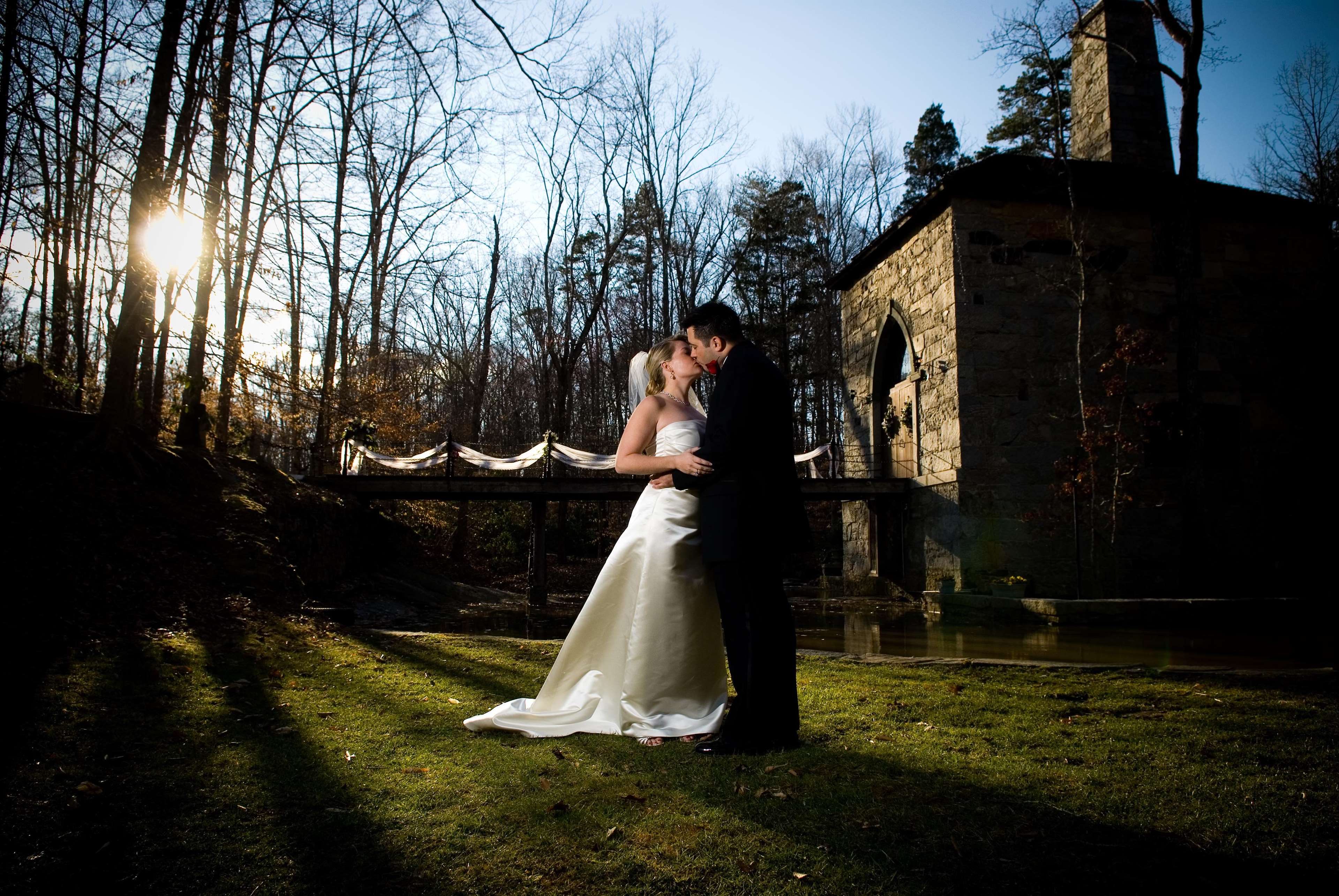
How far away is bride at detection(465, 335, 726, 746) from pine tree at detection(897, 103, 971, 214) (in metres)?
28.5

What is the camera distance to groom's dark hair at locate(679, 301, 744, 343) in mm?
3736

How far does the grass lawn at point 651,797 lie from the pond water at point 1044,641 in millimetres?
2738

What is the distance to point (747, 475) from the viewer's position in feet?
11.5

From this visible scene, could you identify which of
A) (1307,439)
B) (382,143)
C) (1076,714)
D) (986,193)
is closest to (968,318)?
(986,193)

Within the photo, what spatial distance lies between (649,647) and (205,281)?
1274cm

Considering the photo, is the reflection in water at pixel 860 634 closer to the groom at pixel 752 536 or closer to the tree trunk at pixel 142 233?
the groom at pixel 752 536

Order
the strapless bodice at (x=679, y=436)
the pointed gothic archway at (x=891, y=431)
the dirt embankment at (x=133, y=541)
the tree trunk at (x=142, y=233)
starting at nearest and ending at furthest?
the strapless bodice at (x=679, y=436)
the dirt embankment at (x=133, y=541)
the tree trunk at (x=142, y=233)
the pointed gothic archway at (x=891, y=431)

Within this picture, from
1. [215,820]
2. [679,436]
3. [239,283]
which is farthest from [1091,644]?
[239,283]

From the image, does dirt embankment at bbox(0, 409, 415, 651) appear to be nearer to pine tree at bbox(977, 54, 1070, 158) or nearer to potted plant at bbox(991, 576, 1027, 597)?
potted plant at bbox(991, 576, 1027, 597)

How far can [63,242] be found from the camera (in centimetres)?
1467

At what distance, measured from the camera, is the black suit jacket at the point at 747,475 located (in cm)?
347

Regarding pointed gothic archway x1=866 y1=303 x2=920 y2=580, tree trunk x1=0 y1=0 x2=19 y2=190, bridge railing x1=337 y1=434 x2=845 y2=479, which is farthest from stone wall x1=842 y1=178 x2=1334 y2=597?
tree trunk x1=0 y1=0 x2=19 y2=190

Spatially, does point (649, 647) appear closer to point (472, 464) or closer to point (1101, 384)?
point (1101, 384)

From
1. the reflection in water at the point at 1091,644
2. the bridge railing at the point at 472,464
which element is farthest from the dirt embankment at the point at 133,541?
the reflection in water at the point at 1091,644
